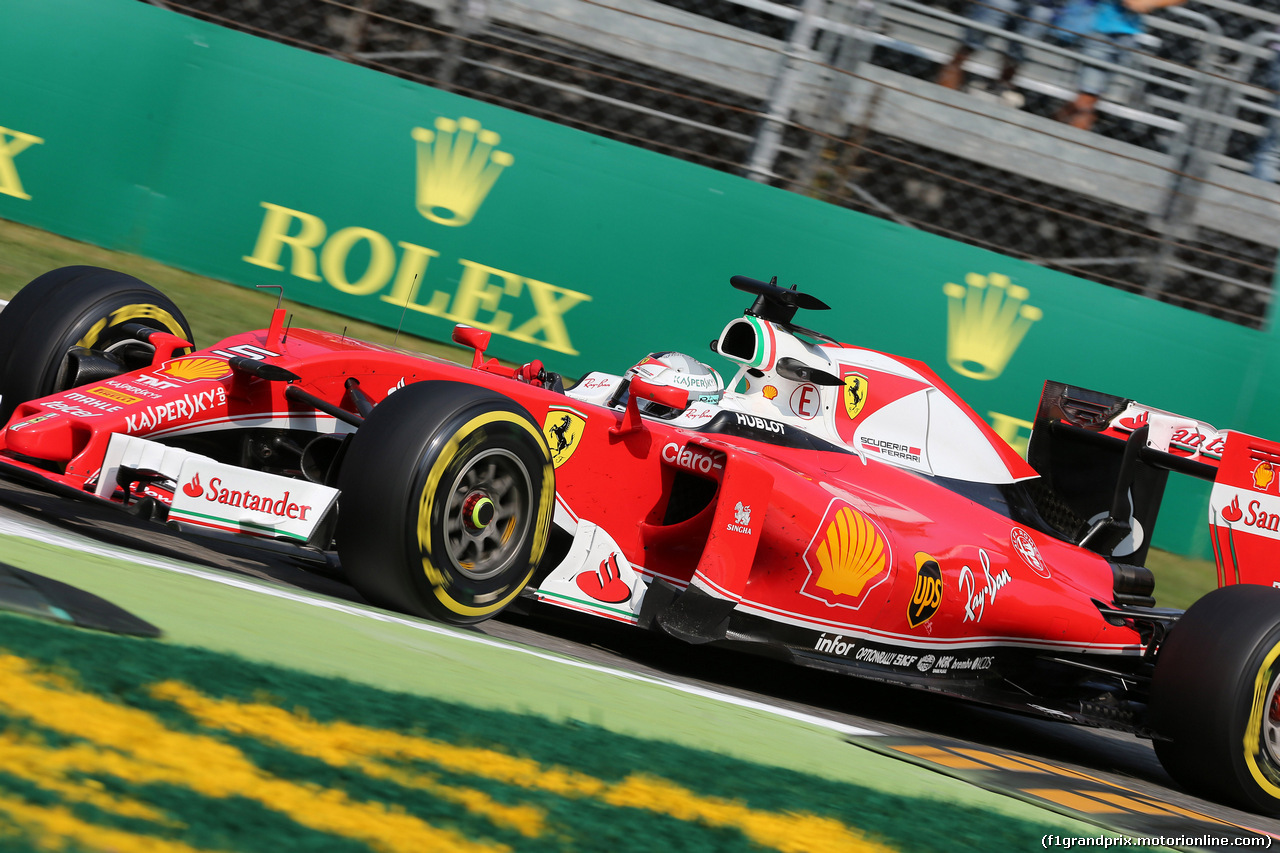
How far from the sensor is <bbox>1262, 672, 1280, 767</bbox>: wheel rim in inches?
206

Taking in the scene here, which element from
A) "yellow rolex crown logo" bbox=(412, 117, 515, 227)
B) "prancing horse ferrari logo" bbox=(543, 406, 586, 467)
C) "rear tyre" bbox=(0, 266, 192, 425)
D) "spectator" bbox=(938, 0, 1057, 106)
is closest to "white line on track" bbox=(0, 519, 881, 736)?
"prancing horse ferrari logo" bbox=(543, 406, 586, 467)

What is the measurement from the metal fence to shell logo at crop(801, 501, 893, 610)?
4.65m

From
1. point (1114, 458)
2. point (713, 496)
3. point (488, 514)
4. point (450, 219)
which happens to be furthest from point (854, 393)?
point (450, 219)

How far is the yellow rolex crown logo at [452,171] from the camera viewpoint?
8703mm

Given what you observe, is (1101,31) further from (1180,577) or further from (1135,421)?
(1135,421)

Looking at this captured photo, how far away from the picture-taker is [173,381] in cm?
450

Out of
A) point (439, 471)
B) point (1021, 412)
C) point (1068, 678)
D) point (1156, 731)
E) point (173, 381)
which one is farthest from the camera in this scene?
point (1021, 412)

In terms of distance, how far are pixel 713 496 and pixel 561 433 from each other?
0.62m

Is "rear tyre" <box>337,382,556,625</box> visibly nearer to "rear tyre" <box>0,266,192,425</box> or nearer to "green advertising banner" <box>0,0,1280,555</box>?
"rear tyre" <box>0,266,192,425</box>

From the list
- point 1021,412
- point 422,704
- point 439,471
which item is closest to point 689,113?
point 1021,412

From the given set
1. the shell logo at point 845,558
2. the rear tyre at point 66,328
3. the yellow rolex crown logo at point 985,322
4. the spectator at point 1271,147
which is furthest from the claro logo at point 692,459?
the spectator at point 1271,147

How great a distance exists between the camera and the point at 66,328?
4941 mm

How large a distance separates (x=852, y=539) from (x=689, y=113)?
609cm

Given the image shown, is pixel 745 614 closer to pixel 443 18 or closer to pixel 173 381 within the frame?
pixel 173 381
